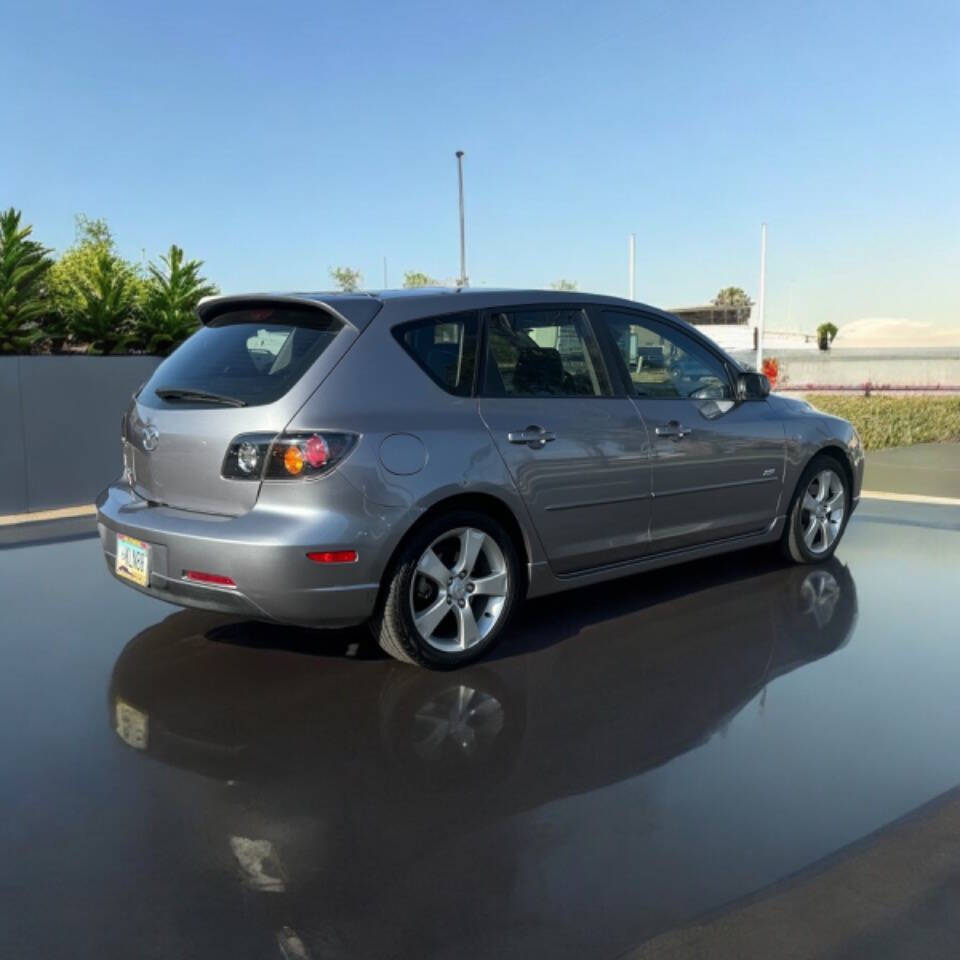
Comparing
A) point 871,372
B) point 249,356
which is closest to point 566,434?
point 249,356

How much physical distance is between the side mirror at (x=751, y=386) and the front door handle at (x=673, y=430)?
0.63m

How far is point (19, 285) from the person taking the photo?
13.0 meters

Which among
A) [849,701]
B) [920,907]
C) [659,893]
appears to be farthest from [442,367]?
[920,907]

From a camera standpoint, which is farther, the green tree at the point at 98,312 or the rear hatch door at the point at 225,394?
the green tree at the point at 98,312

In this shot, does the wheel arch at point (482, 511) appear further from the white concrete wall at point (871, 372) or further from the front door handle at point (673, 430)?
A: the white concrete wall at point (871, 372)

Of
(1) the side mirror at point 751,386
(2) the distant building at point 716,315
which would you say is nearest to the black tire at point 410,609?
(1) the side mirror at point 751,386

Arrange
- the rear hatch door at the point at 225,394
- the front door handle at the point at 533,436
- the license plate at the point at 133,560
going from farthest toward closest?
the front door handle at the point at 533,436 → the license plate at the point at 133,560 → the rear hatch door at the point at 225,394

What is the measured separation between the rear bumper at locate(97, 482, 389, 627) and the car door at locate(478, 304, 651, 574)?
86 cm

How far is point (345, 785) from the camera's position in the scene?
3.26 metres

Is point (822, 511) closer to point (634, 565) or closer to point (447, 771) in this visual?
point (634, 565)

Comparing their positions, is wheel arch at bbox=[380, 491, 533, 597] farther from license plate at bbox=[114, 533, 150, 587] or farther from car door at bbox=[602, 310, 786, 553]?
license plate at bbox=[114, 533, 150, 587]

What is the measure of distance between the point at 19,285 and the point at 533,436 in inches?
422

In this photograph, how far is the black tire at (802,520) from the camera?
6164 mm

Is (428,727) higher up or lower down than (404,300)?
lower down
